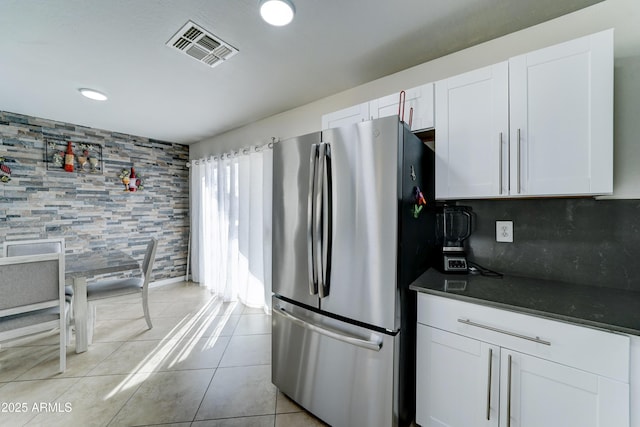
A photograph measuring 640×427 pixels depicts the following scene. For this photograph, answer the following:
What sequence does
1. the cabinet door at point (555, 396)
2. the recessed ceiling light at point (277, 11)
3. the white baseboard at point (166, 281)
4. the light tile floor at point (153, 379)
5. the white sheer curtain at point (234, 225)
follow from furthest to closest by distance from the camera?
the white baseboard at point (166, 281) < the white sheer curtain at point (234, 225) < the light tile floor at point (153, 379) < the recessed ceiling light at point (277, 11) < the cabinet door at point (555, 396)

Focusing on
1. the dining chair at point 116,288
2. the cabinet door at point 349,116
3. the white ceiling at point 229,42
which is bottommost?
the dining chair at point 116,288

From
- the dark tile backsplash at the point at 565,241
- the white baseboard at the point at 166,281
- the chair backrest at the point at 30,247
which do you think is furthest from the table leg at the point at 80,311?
the dark tile backsplash at the point at 565,241

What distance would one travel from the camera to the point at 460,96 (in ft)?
4.90

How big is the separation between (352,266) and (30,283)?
2396 millimetres

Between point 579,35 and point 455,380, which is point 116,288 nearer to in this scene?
point 455,380

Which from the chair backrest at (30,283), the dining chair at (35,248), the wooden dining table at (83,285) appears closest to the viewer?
the chair backrest at (30,283)

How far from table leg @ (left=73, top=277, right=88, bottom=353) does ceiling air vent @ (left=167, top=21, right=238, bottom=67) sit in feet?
7.05

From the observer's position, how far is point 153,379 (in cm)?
194

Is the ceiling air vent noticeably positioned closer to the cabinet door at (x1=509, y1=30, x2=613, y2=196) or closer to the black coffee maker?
the cabinet door at (x1=509, y1=30, x2=613, y2=196)

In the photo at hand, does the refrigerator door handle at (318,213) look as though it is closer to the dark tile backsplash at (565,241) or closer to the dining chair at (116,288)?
the dark tile backsplash at (565,241)

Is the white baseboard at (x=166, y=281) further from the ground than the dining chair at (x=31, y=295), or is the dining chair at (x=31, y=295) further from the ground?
the dining chair at (x=31, y=295)

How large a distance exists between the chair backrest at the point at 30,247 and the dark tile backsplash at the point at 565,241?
396 centimetres

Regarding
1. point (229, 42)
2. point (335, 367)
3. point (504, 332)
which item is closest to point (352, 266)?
point (335, 367)

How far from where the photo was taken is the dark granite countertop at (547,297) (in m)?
0.97
